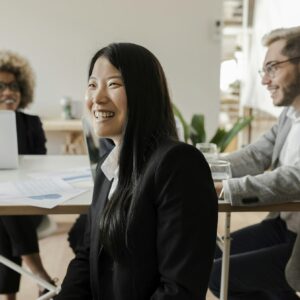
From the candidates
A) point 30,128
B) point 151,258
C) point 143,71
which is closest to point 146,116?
point 143,71

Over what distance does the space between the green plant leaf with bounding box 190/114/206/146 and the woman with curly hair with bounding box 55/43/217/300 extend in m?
1.04

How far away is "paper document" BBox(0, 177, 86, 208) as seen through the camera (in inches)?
47.6

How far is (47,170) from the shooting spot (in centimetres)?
167

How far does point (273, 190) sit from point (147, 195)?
1.56 feet

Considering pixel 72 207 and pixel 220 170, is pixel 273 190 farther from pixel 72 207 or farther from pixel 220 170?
pixel 72 207

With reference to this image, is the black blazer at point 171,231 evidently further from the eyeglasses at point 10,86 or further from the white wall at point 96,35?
the white wall at point 96,35

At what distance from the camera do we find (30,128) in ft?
7.00

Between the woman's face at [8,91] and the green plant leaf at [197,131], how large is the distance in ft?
3.08

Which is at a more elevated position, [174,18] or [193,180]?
[174,18]

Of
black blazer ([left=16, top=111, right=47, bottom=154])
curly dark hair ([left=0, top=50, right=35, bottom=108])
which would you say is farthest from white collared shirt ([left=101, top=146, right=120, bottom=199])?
curly dark hair ([left=0, top=50, right=35, bottom=108])

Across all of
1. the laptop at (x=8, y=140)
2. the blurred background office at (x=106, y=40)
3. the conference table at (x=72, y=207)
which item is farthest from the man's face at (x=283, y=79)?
the blurred background office at (x=106, y=40)

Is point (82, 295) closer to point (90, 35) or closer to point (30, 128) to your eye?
point (30, 128)

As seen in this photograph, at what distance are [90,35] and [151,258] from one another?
10.7 feet

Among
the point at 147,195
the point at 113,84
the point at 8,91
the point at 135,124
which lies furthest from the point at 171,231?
the point at 8,91
